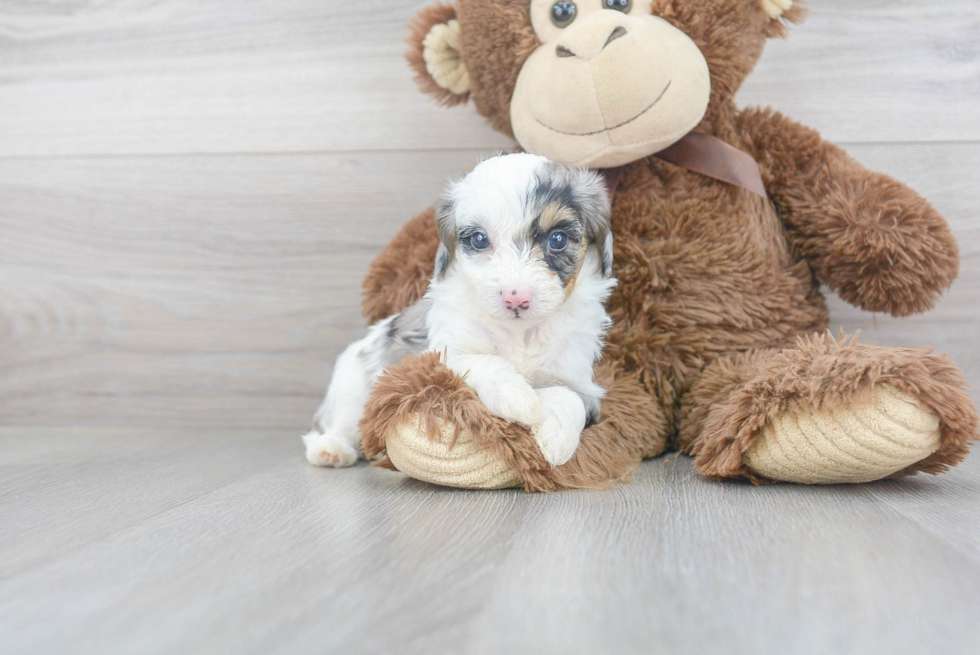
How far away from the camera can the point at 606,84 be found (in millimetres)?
1219

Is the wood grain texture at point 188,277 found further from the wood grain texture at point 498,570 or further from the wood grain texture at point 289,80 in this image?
the wood grain texture at point 498,570

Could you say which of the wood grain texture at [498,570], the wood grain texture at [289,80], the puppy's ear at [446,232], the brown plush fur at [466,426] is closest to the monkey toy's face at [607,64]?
the puppy's ear at [446,232]

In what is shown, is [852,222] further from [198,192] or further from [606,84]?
[198,192]

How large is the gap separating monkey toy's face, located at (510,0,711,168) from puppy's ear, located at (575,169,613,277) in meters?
0.12

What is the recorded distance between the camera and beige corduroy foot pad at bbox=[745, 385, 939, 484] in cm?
98

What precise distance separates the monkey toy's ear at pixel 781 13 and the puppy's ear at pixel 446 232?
26.8 inches

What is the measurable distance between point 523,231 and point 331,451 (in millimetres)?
565

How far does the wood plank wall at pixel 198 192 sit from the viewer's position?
180cm

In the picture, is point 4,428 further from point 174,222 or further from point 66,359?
point 174,222

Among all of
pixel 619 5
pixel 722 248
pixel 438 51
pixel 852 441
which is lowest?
Result: pixel 852 441

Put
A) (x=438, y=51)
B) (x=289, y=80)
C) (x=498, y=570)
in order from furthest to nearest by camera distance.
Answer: (x=289, y=80) → (x=438, y=51) → (x=498, y=570)

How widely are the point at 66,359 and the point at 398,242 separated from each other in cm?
99

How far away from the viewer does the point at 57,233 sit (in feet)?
6.20

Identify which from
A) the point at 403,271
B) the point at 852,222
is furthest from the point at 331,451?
the point at 852,222
